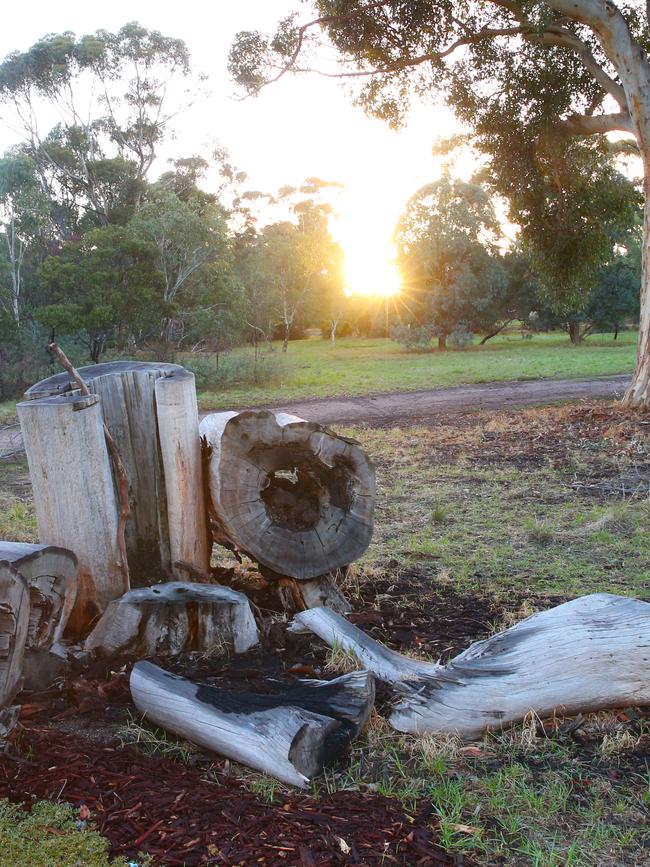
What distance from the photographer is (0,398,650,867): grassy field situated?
268cm


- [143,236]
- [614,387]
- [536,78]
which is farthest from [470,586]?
[143,236]

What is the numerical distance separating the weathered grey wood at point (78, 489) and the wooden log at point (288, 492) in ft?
2.11

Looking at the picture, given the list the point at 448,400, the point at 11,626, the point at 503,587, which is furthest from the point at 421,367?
the point at 11,626

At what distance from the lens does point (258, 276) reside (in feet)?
113

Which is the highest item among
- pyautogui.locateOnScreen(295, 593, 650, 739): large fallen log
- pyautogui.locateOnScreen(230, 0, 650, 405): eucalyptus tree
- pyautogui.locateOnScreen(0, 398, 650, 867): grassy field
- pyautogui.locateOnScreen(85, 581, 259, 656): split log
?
pyautogui.locateOnScreen(230, 0, 650, 405): eucalyptus tree

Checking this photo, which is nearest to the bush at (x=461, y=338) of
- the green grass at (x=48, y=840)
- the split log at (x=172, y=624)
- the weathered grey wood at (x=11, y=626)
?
the split log at (x=172, y=624)

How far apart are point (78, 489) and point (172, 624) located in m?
0.80

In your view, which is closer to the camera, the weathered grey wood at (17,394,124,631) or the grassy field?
the grassy field

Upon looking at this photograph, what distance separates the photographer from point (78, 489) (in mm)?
Result: 3865

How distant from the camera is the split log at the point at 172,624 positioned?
3.77 m

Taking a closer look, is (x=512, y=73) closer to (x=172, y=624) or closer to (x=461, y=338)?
(x=172, y=624)

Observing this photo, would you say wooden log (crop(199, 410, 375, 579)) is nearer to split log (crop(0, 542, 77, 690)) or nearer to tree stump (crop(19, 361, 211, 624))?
tree stump (crop(19, 361, 211, 624))

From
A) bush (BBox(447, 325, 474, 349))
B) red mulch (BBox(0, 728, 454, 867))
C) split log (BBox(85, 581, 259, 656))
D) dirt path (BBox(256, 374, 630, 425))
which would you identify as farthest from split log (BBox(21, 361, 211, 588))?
bush (BBox(447, 325, 474, 349))

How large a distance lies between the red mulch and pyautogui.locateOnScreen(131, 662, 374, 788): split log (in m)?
0.15
